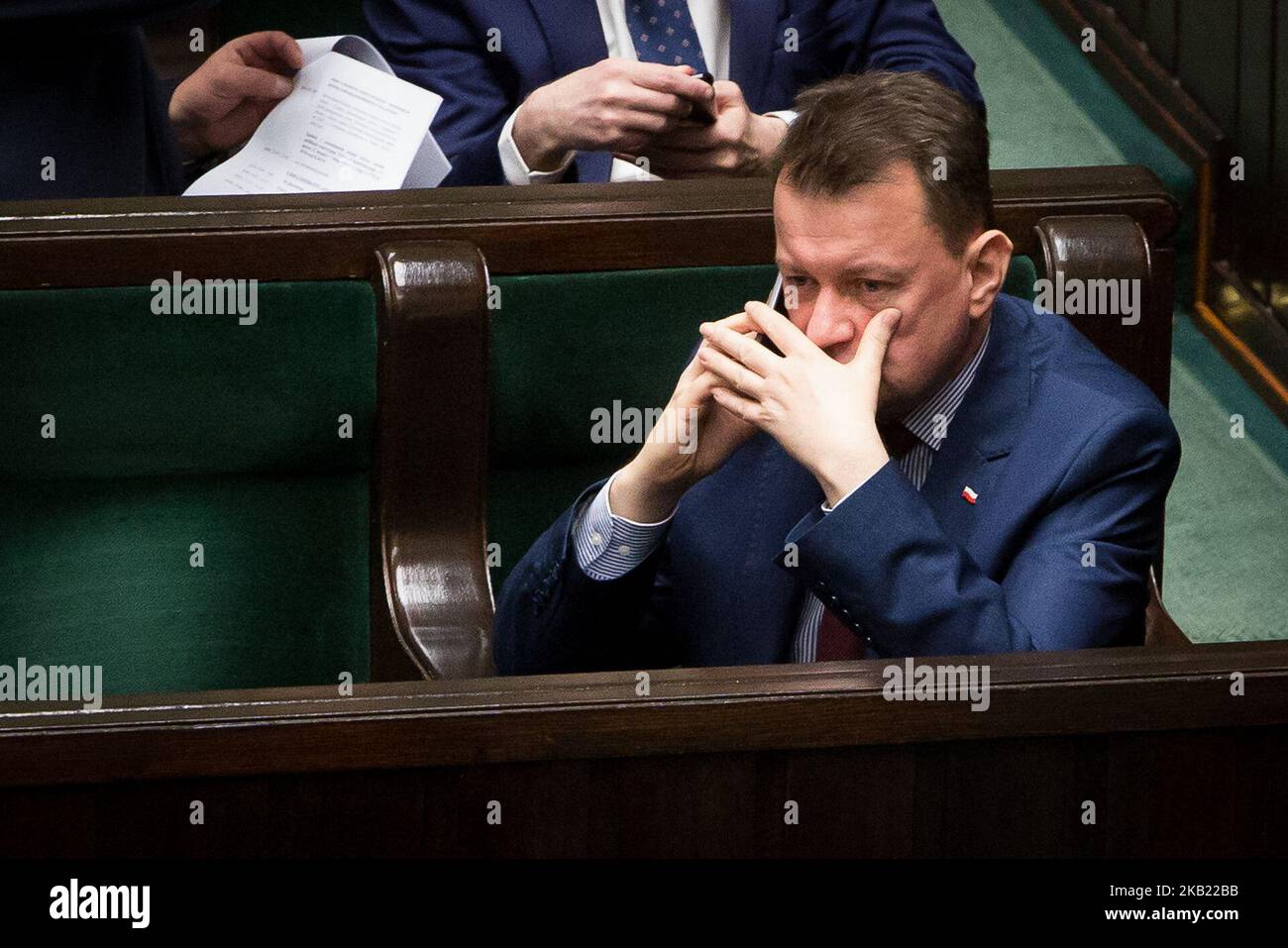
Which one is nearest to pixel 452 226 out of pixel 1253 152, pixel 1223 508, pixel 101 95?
pixel 101 95

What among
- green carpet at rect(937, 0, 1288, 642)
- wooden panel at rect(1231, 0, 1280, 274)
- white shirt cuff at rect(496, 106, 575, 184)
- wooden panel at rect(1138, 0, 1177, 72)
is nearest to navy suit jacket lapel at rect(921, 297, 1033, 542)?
white shirt cuff at rect(496, 106, 575, 184)

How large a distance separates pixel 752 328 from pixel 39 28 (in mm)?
878

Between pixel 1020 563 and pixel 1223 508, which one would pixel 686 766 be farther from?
pixel 1223 508

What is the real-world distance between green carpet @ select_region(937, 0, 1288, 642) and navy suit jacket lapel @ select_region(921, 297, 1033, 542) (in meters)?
1.01

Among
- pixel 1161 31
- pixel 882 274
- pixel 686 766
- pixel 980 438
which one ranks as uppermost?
pixel 1161 31

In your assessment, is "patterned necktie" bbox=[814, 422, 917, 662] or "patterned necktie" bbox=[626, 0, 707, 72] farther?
"patterned necktie" bbox=[626, 0, 707, 72]

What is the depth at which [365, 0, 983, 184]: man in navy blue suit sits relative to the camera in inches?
89.4

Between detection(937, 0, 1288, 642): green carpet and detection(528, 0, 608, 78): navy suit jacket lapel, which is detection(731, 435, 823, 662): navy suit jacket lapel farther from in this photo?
detection(937, 0, 1288, 642): green carpet

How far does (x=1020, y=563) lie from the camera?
1.63 meters

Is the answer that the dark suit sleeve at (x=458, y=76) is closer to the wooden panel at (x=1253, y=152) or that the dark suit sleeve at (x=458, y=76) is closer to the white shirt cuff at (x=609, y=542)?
the white shirt cuff at (x=609, y=542)

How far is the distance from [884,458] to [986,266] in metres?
0.23

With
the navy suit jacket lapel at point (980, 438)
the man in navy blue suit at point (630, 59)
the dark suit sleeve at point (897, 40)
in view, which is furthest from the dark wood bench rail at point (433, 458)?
the dark suit sleeve at point (897, 40)

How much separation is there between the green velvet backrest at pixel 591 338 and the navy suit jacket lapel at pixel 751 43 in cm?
47

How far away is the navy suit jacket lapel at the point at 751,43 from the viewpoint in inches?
94.5
